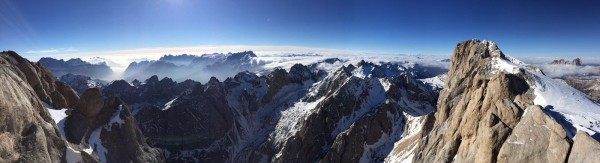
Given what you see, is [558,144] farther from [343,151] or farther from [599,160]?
[343,151]

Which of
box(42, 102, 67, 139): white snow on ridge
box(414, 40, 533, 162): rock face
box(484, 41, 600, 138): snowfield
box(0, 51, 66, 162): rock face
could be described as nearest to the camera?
box(484, 41, 600, 138): snowfield

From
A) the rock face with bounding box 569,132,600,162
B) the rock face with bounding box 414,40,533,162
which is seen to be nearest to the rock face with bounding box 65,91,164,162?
the rock face with bounding box 414,40,533,162

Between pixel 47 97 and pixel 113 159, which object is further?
pixel 113 159

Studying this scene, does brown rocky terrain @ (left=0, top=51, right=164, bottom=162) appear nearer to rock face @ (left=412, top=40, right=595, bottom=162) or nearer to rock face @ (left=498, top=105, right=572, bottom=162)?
rock face @ (left=412, top=40, right=595, bottom=162)

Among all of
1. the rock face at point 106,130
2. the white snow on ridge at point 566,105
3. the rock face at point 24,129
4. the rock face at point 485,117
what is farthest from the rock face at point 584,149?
the rock face at point 106,130

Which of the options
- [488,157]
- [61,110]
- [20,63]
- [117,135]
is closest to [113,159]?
[117,135]

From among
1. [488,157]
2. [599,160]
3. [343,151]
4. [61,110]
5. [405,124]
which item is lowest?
[343,151]

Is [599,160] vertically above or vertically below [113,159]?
above
